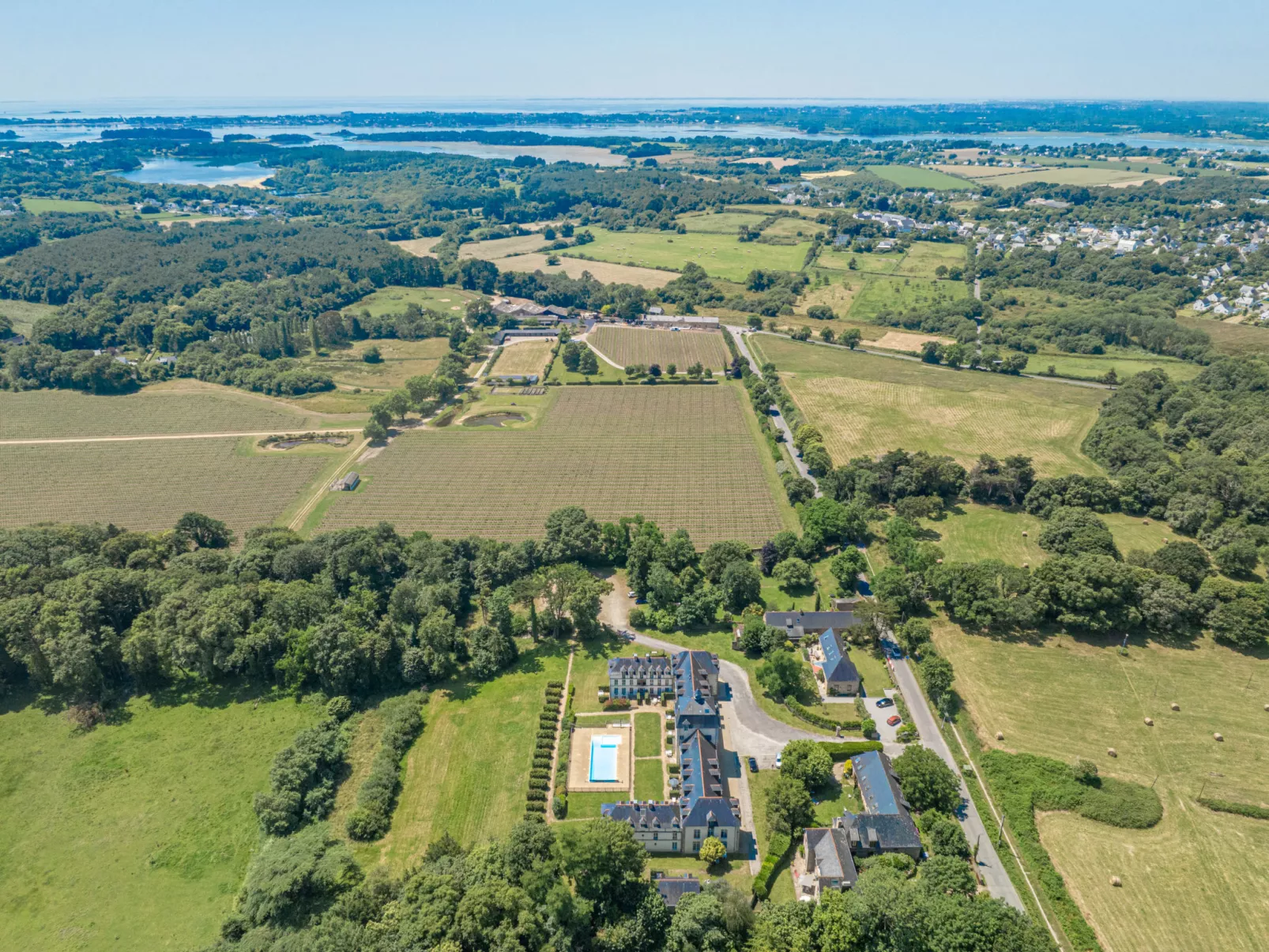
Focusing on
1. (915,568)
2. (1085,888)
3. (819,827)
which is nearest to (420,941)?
(819,827)

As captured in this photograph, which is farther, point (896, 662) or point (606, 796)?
point (896, 662)

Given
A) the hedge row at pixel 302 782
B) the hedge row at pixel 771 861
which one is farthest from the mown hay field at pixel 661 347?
the hedge row at pixel 771 861

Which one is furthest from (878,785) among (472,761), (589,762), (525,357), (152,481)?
(525,357)

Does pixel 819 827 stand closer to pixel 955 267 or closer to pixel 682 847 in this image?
pixel 682 847

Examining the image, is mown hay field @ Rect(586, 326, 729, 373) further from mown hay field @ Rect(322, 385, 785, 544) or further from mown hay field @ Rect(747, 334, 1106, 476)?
mown hay field @ Rect(322, 385, 785, 544)

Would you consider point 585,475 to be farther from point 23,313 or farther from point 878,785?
point 23,313

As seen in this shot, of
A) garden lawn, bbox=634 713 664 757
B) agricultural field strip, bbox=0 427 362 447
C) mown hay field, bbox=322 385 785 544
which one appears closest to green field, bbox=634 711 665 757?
garden lawn, bbox=634 713 664 757
